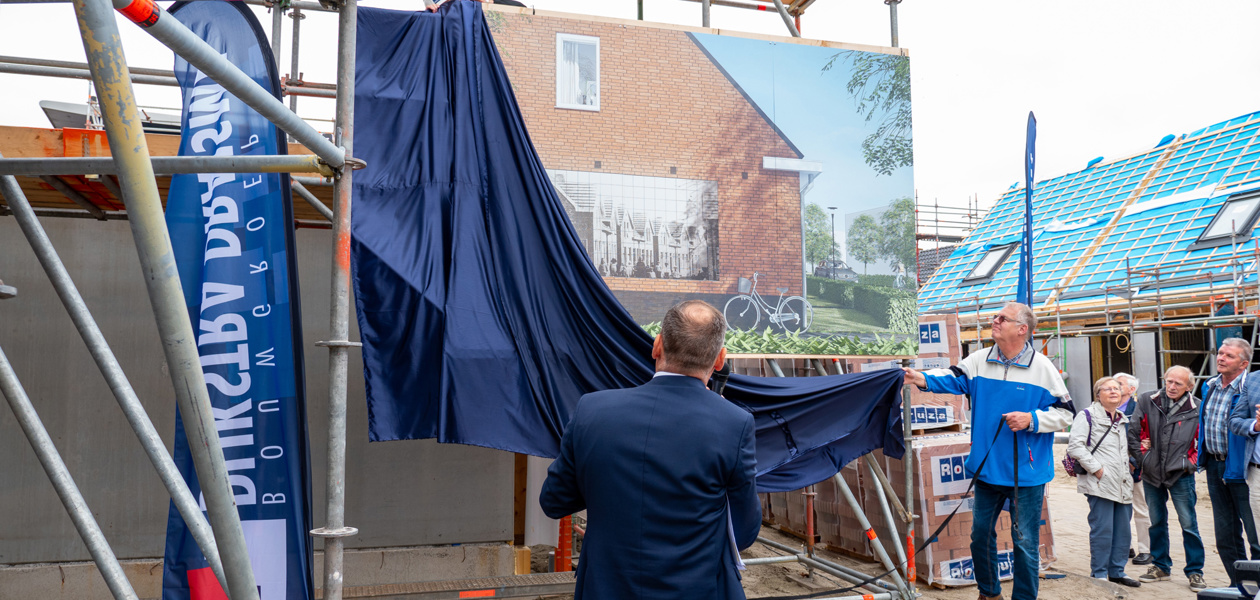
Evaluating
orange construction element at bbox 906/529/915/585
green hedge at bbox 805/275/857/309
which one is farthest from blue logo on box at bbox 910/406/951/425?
green hedge at bbox 805/275/857/309

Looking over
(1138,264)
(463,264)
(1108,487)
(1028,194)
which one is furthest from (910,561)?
(1138,264)

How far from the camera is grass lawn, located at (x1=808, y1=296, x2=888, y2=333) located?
18.4 feet

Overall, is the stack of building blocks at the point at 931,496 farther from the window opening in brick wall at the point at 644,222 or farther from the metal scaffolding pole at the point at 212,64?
the metal scaffolding pole at the point at 212,64

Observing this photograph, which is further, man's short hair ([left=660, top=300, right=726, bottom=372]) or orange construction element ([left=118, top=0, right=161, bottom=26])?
man's short hair ([left=660, top=300, right=726, bottom=372])

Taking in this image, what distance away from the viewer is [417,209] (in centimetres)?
440

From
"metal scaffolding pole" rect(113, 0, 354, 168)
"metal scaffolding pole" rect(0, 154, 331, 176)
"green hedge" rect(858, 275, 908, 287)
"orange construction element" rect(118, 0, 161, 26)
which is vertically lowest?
"green hedge" rect(858, 275, 908, 287)

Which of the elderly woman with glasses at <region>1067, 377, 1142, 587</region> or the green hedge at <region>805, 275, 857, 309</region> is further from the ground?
the green hedge at <region>805, 275, 857, 309</region>

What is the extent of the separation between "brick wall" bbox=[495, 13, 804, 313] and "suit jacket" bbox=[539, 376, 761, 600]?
251 centimetres

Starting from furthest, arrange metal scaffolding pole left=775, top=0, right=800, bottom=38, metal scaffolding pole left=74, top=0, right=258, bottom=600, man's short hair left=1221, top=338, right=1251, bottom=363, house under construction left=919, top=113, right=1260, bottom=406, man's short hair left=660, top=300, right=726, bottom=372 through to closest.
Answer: house under construction left=919, top=113, right=1260, bottom=406
man's short hair left=1221, top=338, right=1251, bottom=363
metal scaffolding pole left=775, top=0, right=800, bottom=38
man's short hair left=660, top=300, right=726, bottom=372
metal scaffolding pole left=74, top=0, right=258, bottom=600

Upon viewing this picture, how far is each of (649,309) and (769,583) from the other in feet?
12.1

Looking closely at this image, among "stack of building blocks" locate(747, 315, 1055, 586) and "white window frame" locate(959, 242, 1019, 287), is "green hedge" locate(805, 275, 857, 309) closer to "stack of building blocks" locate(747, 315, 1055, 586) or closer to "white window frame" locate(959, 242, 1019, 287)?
"stack of building blocks" locate(747, 315, 1055, 586)

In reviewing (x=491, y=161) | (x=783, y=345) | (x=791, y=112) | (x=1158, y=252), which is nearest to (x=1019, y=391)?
(x=783, y=345)

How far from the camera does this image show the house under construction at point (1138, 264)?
15.2 m

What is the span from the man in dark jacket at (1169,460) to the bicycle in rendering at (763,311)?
4385 millimetres
